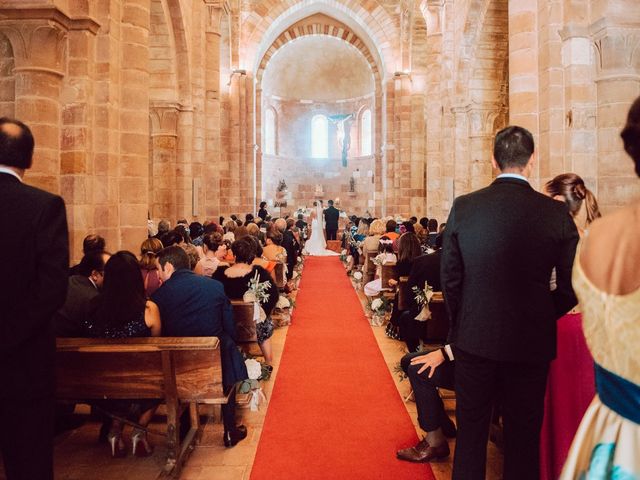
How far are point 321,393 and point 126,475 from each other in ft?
6.87

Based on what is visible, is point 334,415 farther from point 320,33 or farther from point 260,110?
point 320,33

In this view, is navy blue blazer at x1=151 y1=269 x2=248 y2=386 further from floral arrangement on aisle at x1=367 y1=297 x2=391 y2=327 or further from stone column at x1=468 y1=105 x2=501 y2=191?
stone column at x1=468 y1=105 x2=501 y2=191

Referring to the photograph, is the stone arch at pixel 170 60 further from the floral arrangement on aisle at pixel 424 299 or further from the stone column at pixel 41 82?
the floral arrangement on aisle at pixel 424 299

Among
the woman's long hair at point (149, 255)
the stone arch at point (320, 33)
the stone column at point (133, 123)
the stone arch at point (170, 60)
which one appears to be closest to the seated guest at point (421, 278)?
the woman's long hair at point (149, 255)

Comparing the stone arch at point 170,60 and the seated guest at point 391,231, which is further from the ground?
the stone arch at point 170,60

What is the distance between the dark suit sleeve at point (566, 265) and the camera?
2586 mm

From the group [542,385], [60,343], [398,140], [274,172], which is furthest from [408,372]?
[274,172]

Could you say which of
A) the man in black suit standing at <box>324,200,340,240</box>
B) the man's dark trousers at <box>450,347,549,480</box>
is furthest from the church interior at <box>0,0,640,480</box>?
the man in black suit standing at <box>324,200,340,240</box>

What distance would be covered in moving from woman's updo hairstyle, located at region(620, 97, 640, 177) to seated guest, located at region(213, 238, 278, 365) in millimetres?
4678

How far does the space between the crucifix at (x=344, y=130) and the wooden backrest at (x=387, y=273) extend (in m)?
24.2

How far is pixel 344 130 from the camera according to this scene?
32406 millimetres

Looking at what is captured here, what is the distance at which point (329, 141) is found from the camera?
33.1 m

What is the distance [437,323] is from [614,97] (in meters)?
3.66

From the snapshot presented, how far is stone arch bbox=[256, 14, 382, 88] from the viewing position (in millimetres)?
27531
